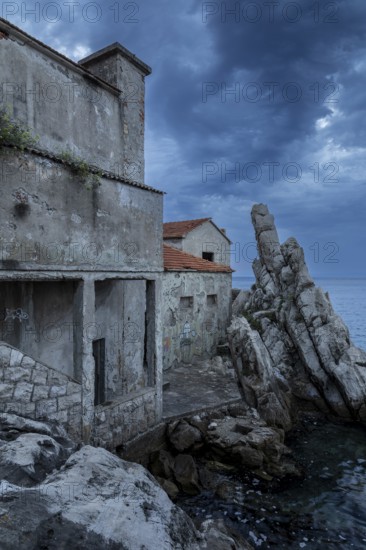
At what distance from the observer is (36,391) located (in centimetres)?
645

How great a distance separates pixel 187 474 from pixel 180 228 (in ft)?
54.7

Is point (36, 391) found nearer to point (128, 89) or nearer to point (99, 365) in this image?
point (99, 365)

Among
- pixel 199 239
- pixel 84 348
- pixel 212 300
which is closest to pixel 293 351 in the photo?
pixel 212 300

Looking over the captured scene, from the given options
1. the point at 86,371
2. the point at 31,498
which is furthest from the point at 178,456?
the point at 31,498

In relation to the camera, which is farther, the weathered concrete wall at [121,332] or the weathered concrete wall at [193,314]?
the weathered concrete wall at [193,314]

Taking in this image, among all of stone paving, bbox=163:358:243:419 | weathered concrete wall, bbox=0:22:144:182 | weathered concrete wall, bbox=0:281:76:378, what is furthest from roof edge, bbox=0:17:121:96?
stone paving, bbox=163:358:243:419

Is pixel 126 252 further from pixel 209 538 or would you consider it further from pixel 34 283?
pixel 209 538

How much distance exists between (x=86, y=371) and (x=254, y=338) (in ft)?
29.3

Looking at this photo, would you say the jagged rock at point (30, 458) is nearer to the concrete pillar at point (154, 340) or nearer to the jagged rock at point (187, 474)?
the concrete pillar at point (154, 340)

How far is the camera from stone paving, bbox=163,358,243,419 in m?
11.5

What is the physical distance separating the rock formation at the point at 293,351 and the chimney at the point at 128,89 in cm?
819

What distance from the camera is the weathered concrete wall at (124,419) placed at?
328 inches

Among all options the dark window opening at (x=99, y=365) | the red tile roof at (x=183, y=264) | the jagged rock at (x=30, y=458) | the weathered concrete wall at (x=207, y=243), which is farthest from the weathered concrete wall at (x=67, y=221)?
the weathered concrete wall at (x=207, y=243)

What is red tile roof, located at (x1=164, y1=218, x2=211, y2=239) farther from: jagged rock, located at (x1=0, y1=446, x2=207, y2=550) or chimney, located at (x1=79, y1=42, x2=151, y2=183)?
jagged rock, located at (x1=0, y1=446, x2=207, y2=550)
